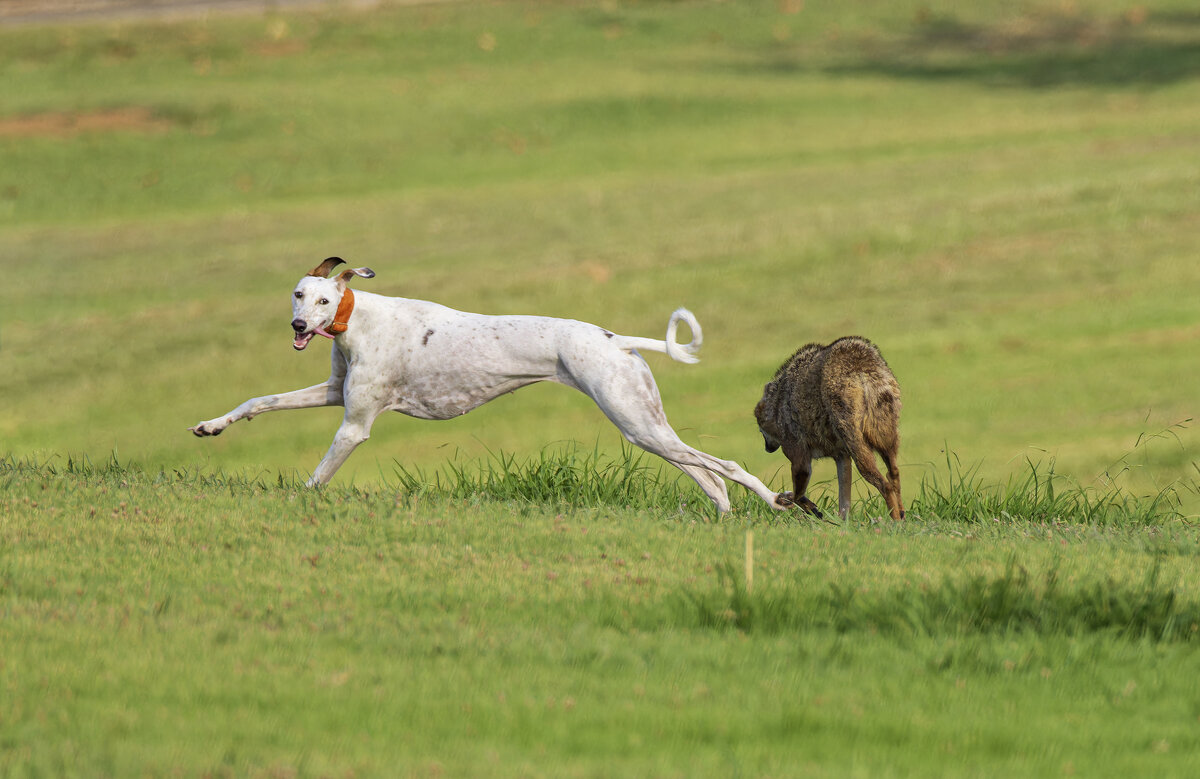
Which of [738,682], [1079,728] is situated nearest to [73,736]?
[738,682]

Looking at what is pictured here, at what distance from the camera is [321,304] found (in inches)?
333

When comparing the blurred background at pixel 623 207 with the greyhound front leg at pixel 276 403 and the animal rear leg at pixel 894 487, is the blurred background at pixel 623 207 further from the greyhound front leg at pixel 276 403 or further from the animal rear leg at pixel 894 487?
the greyhound front leg at pixel 276 403

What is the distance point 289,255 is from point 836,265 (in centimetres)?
786

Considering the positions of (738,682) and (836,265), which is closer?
(738,682)

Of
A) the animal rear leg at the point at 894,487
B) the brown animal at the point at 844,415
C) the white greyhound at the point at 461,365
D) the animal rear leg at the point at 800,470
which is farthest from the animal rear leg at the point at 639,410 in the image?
the animal rear leg at the point at 800,470

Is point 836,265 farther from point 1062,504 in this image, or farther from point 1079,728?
point 1079,728

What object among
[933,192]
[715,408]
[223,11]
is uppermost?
[223,11]

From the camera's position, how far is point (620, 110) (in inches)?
1206

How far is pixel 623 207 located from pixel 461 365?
15.5 m

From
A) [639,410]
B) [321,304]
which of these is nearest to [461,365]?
[321,304]

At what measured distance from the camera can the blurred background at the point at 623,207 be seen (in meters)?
14.6

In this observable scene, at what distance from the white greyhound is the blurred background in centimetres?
178

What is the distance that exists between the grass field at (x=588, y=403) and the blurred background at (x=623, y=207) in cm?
10

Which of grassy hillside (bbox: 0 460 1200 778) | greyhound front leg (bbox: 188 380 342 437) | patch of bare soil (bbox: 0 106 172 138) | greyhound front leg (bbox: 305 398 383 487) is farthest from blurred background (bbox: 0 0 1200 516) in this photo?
grassy hillside (bbox: 0 460 1200 778)
